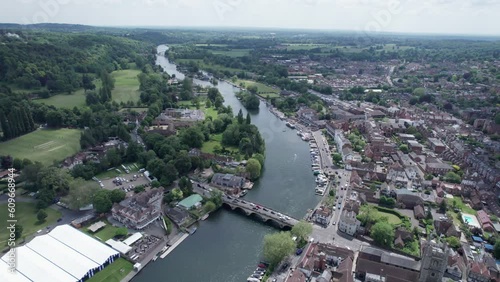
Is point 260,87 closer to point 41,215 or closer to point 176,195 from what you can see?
point 176,195

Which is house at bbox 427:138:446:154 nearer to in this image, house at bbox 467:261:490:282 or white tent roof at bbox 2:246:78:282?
house at bbox 467:261:490:282

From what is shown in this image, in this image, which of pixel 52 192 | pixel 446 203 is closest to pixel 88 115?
pixel 52 192

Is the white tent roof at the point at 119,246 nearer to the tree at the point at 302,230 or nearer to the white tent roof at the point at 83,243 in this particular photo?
the white tent roof at the point at 83,243

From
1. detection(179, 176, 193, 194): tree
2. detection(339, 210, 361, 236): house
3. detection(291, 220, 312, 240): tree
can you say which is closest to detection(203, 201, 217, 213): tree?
detection(179, 176, 193, 194): tree

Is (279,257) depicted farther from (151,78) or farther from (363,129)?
(151,78)

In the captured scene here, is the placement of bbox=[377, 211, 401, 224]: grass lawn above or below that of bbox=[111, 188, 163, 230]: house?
below

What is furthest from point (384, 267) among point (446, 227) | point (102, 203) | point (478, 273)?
point (102, 203)
